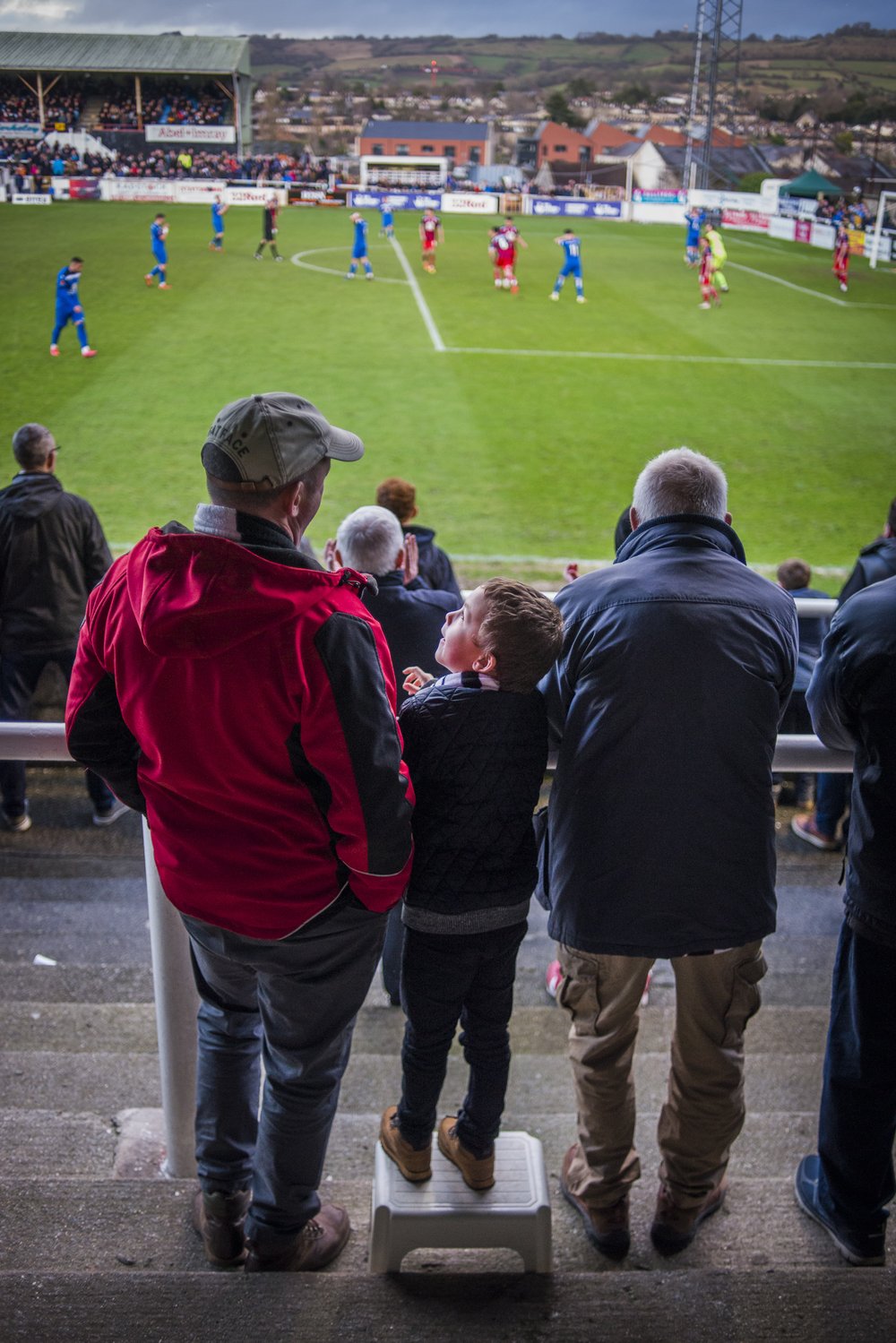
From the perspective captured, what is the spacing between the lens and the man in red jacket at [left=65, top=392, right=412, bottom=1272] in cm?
158

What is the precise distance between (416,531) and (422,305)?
15.5 m

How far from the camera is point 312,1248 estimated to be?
6.29 feet

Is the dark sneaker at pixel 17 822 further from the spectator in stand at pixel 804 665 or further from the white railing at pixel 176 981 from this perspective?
the spectator in stand at pixel 804 665

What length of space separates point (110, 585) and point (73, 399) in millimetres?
11764

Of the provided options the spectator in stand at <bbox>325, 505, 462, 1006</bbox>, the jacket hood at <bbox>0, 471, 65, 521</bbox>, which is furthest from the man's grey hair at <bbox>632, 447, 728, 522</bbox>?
the jacket hood at <bbox>0, 471, 65, 521</bbox>

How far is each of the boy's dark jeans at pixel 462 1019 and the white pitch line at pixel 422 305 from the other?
14458 mm

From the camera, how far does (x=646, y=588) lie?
1.86 meters

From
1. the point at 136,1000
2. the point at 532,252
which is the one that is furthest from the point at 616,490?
the point at 532,252

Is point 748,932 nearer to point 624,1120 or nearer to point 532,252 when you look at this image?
point 624,1120

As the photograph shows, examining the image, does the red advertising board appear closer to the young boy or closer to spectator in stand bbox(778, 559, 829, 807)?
spectator in stand bbox(778, 559, 829, 807)

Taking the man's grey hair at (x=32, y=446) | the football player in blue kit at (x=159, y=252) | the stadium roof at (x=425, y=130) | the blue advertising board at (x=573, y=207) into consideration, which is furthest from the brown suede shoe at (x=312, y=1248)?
the blue advertising board at (x=573, y=207)

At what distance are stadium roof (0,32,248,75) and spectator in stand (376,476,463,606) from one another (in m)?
7.95

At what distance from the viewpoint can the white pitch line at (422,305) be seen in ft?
52.5

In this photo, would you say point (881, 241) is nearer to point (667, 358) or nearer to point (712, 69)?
point (712, 69)
